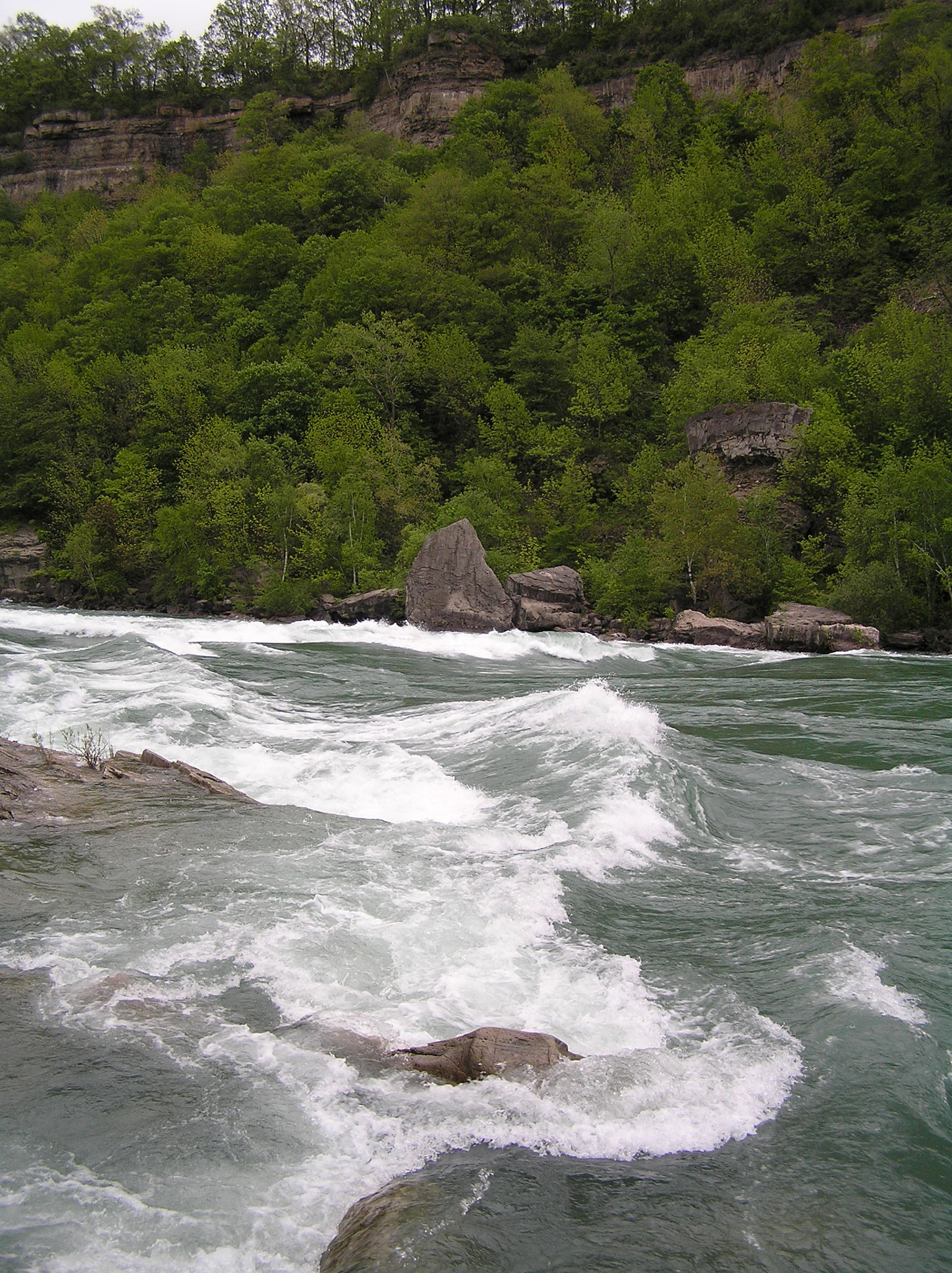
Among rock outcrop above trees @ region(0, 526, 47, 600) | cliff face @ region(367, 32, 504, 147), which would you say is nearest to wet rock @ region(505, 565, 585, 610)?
rock outcrop above trees @ region(0, 526, 47, 600)

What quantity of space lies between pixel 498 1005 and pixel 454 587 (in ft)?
106

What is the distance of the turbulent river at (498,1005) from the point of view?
5.09 m

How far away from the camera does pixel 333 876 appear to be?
969cm

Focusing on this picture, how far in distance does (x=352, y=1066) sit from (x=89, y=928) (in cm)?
319

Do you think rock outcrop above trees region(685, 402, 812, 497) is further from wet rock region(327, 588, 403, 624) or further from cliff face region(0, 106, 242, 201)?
cliff face region(0, 106, 242, 201)

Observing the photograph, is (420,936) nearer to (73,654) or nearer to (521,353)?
(73,654)

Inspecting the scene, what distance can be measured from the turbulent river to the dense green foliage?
1003 inches

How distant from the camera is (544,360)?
56.9 meters

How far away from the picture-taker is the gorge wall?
97.1 meters

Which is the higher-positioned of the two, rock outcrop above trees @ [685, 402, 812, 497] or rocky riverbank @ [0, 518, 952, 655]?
rock outcrop above trees @ [685, 402, 812, 497]

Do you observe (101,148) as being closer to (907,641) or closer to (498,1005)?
(907,641)

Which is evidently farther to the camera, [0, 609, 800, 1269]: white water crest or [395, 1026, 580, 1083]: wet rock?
[395, 1026, 580, 1083]: wet rock

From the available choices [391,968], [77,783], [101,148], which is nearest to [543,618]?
[77,783]

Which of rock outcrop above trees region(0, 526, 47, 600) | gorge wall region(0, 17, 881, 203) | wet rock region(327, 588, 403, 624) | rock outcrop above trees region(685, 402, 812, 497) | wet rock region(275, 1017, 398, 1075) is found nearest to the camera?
wet rock region(275, 1017, 398, 1075)
